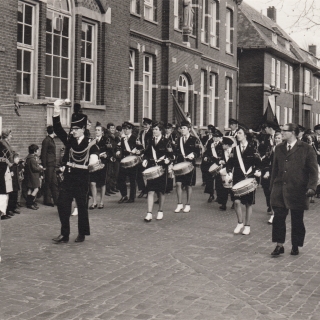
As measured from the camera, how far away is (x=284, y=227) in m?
9.49

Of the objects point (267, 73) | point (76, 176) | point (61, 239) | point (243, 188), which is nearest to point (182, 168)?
point (243, 188)

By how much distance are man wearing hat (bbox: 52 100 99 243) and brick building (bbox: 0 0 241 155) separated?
377 centimetres

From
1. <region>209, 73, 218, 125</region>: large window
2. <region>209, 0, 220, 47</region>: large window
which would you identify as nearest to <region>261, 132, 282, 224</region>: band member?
<region>209, 73, 218, 125</region>: large window

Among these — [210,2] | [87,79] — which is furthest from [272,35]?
[87,79]

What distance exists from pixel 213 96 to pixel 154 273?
25.4m

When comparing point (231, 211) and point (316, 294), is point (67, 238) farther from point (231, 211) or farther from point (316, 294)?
point (231, 211)

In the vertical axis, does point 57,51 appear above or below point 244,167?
above

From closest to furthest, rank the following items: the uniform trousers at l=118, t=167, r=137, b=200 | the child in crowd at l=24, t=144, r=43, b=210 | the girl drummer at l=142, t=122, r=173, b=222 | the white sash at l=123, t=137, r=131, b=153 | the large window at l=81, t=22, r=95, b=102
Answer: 1. the girl drummer at l=142, t=122, r=173, b=222
2. the child in crowd at l=24, t=144, r=43, b=210
3. the uniform trousers at l=118, t=167, r=137, b=200
4. the white sash at l=123, t=137, r=131, b=153
5. the large window at l=81, t=22, r=95, b=102

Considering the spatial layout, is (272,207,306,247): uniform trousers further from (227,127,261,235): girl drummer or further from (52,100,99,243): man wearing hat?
(52,100,99,243): man wearing hat

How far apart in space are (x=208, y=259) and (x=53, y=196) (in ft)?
22.0

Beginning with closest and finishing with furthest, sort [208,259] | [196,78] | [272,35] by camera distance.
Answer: [208,259]
[196,78]
[272,35]

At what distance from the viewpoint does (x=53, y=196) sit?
14961 millimetres

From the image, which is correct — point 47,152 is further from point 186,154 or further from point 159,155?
point 186,154

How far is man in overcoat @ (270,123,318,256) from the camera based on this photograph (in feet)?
31.0
